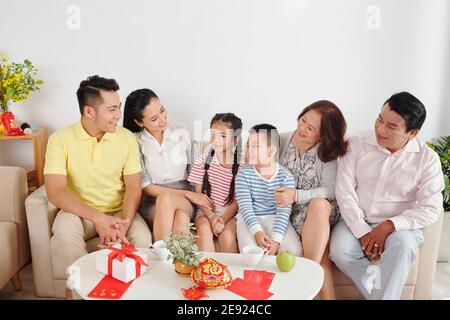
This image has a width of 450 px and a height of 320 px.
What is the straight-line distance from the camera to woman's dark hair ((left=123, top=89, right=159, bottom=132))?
235cm

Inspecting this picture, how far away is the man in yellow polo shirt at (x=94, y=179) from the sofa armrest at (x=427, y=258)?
1273mm

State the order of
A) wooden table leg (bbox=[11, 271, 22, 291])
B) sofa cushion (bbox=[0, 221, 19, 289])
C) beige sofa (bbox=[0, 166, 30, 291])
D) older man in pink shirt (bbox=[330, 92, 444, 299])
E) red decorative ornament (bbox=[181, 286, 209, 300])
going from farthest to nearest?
wooden table leg (bbox=[11, 271, 22, 291]), beige sofa (bbox=[0, 166, 30, 291]), sofa cushion (bbox=[0, 221, 19, 289]), older man in pink shirt (bbox=[330, 92, 444, 299]), red decorative ornament (bbox=[181, 286, 209, 300])

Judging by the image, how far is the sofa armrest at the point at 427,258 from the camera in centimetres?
209

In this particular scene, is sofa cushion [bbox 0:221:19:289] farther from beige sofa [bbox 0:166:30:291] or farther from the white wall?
the white wall

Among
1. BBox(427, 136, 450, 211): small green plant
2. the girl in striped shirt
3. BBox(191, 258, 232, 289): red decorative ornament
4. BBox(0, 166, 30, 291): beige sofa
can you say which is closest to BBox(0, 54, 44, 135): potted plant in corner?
BBox(0, 166, 30, 291): beige sofa

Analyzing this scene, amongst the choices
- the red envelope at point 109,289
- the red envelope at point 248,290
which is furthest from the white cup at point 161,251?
the red envelope at point 248,290

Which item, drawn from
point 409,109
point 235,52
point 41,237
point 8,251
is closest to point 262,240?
point 409,109

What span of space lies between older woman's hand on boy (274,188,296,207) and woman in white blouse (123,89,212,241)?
1.21ft

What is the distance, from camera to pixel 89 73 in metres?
2.85

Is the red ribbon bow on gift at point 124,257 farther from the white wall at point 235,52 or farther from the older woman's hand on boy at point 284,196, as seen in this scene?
the white wall at point 235,52

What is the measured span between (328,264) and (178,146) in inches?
39.0

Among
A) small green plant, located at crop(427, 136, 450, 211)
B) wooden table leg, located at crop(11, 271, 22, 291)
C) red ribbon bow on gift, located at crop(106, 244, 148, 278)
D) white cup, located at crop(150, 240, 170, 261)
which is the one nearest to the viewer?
red ribbon bow on gift, located at crop(106, 244, 148, 278)
